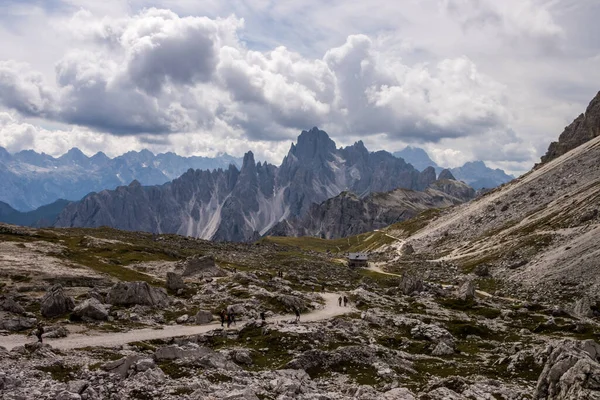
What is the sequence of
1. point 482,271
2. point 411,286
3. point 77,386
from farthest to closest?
point 482,271 < point 411,286 < point 77,386

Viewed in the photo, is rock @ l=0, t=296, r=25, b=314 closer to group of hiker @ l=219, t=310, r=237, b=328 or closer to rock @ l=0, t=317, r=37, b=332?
rock @ l=0, t=317, r=37, b=332

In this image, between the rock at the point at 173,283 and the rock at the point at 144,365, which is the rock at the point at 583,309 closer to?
the rock at the point at 173,283

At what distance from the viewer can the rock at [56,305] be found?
55844 mm

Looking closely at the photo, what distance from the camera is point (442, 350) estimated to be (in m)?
50.1

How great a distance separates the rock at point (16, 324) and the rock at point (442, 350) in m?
46.6

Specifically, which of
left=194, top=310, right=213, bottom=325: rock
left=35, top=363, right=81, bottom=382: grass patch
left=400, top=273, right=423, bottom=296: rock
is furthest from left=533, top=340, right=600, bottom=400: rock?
left=400, top=273, right=423, bottom=296: rock

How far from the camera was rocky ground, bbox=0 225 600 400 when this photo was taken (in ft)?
99.9

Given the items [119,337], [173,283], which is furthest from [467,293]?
[119,337]

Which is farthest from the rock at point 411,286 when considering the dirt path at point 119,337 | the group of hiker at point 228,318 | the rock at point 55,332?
the rock at point 55,332

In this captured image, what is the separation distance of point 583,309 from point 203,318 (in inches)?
2630

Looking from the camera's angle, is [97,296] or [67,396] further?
[97,296]

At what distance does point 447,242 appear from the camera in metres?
196

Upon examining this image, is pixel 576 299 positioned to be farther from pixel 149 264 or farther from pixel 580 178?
pixel 580 178

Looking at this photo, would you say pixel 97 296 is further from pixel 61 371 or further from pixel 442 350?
pixel 442 350
